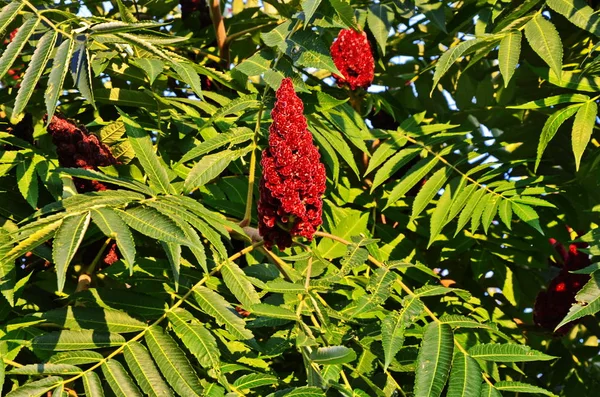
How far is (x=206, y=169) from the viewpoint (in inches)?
108

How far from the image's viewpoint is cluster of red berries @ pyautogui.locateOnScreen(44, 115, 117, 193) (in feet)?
9.73

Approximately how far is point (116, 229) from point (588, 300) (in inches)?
51.4

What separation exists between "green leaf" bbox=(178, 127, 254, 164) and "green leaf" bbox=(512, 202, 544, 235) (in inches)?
41.8

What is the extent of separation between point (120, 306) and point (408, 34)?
230 cm

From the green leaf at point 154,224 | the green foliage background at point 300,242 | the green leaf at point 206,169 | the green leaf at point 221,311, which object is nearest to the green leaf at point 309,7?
the green foliage background at point 300,242

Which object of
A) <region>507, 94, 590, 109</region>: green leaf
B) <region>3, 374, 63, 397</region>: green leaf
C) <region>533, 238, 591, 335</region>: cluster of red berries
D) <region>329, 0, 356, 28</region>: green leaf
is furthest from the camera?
<region>533, 238, 591, 335</region>: cluster of red berries

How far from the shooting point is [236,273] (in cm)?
258

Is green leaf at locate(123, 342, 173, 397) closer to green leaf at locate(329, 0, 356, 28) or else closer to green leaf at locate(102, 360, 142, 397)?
green leaf at locate(102, 360, 142, 397)

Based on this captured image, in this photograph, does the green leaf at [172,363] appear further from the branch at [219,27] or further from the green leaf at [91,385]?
the branch at [219,27]

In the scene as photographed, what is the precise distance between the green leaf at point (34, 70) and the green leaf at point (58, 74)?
3 cm

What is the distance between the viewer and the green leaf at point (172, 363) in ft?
7.45

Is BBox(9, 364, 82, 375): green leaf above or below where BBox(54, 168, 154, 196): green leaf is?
below

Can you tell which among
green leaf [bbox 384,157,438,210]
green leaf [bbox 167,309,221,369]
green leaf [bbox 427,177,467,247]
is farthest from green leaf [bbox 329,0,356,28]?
green leaf [bbox 167,309,221,369]

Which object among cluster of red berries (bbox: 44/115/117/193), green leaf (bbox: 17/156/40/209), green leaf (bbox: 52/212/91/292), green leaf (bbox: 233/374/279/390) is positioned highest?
green leaf (bbox: 52/212/91/292)
